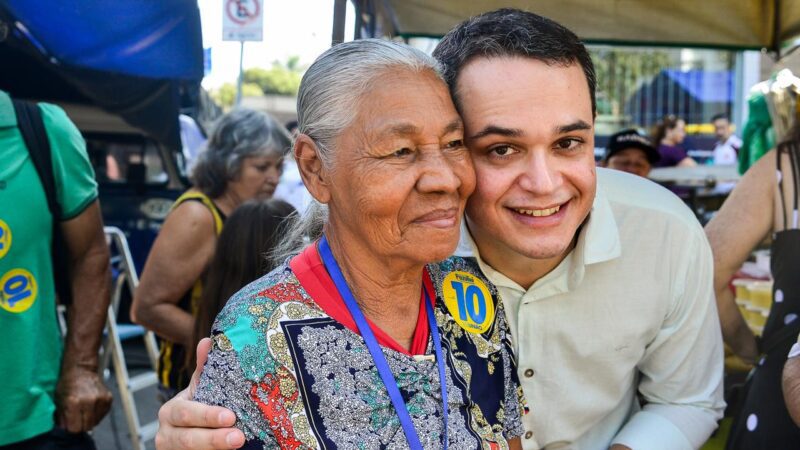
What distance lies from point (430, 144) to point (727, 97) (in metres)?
15.7

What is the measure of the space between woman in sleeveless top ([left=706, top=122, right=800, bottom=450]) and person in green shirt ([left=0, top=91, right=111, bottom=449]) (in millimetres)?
2197

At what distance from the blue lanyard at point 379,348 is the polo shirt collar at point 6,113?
1371mm

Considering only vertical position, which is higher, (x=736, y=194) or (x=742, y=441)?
(x=736, y=194)

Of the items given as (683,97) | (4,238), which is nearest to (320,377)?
(4,238)

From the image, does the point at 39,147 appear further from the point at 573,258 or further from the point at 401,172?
the point at 573,258

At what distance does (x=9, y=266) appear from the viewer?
97.6 inches

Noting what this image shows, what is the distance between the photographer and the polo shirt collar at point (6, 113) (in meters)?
2.54

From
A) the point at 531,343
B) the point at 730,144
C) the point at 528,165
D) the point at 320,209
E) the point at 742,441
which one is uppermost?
the point at 528,165

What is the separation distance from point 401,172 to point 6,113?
1608 mm

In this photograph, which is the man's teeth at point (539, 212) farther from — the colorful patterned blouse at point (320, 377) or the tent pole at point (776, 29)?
the tent pole at point (776, 29)

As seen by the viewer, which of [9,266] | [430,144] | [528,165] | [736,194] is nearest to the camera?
[430,144]

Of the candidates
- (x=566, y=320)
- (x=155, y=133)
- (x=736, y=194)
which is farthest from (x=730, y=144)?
(x=566, y=320)

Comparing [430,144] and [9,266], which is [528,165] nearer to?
[430,144]

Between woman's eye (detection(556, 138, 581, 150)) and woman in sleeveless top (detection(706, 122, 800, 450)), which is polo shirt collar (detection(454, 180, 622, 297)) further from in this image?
woman in sleeveless top (detection(706, 122, 800, 450))
